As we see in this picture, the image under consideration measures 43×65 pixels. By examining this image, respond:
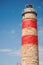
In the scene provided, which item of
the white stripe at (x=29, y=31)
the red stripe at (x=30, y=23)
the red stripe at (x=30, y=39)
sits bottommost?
the red stripe at (x=30, y=39)

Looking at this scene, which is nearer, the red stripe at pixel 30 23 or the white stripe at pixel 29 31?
the white stripe at pixel 29 31

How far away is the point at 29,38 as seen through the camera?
70.4ft

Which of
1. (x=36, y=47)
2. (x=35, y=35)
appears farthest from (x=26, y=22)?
(x=36, y=47)

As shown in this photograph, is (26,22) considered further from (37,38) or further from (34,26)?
(37,38)

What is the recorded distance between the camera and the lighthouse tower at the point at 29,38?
69.1 feet

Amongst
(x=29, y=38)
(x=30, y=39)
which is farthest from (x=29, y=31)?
(x=30, y=39)

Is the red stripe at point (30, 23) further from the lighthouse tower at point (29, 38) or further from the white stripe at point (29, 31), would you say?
the white stripe at point (29, 31)

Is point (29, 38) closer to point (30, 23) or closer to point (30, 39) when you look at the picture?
point (30, 39)

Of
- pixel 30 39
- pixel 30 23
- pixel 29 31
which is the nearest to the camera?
pixel 30 39

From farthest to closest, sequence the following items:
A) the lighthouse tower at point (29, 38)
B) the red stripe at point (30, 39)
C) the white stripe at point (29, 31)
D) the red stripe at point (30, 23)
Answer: the red stripe at point (30, 23) < the white stripe at point (29, 31) < the red stripe at point (30, 39) < the lighthouse tower at point (29, 38)

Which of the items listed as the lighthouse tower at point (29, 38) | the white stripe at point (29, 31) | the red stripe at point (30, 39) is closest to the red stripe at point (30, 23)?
the lighthouse tower at point (29, 38)

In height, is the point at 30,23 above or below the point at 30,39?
above

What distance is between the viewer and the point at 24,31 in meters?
22.0

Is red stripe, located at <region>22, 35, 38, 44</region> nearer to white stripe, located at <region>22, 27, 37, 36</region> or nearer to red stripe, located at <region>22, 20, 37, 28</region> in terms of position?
white stripe, located at <region>22, 27, 37, 36</region>
